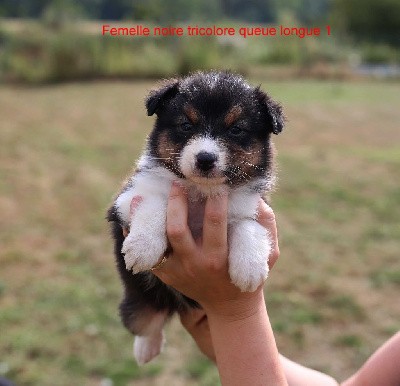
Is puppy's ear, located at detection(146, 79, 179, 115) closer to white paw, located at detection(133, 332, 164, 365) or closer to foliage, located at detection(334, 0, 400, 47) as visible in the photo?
white paw, located at detection(133, 332, 164, 365)

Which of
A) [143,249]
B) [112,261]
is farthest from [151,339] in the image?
[112,261]

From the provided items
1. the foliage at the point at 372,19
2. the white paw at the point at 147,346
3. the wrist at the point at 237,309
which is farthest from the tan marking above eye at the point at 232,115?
the foliage at the point at 372,19

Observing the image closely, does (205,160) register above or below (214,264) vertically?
above

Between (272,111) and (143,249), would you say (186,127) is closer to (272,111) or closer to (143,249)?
(272,111)

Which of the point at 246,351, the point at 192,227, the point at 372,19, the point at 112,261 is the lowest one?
the point at 112,261

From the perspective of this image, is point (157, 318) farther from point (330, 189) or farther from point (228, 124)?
point (330, 189)

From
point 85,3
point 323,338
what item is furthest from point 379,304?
point 85,3
